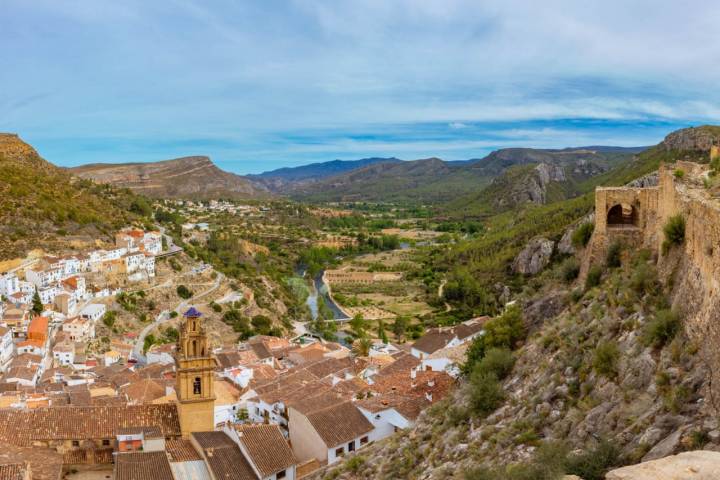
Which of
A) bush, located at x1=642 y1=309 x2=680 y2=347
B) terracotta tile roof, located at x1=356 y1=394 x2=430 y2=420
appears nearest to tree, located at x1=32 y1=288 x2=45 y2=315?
terracotta tile roof, located at x1=356 y1=394 x2=430 y2=420

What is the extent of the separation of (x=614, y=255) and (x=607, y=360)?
460 cm

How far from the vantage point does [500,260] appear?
6619 cm

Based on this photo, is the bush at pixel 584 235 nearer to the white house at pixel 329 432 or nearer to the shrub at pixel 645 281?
the shrub at pixel 645 281

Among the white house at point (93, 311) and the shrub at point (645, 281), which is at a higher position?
the shrub at point (645, 281)

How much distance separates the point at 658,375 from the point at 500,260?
58.8 meters

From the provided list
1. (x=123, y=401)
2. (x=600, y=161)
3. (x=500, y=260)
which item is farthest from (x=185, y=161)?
(x=123, y=401)

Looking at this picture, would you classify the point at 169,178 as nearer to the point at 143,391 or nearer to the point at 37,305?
the point at 37,305

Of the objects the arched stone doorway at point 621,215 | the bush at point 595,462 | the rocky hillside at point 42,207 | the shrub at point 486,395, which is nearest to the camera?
the bush at point 595,462

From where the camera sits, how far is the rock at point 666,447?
23.0 ft

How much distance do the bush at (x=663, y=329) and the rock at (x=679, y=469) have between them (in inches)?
145

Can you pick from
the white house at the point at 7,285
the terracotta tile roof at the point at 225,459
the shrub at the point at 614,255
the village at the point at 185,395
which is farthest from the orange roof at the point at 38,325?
the shrub at the point at 614,255

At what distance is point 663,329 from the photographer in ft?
30.2

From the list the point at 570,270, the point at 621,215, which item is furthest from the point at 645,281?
the point at 570,270

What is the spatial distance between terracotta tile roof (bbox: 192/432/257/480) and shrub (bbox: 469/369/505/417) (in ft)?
22.7
